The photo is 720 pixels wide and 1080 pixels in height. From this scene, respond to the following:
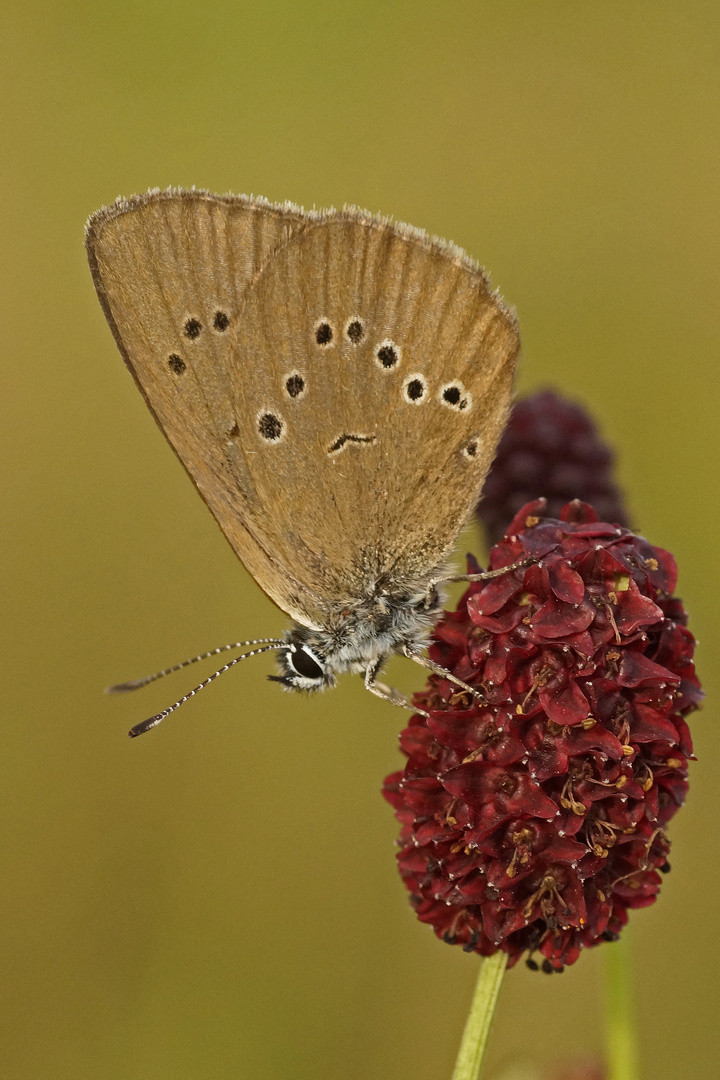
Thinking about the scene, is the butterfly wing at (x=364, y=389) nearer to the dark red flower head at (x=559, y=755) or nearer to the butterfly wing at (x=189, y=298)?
the butterfly wing at (x=189, y=298)

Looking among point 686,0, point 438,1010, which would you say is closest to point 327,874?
point 438,1010

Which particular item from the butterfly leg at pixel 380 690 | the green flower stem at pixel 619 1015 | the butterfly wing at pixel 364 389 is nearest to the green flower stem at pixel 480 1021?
the green flower stem at pixel 619 1015

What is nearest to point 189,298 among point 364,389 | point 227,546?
point 364,389

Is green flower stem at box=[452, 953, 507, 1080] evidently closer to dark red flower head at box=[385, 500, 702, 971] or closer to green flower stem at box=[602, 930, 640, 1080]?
dark red flower head at box=[385, 500, 702, 971]

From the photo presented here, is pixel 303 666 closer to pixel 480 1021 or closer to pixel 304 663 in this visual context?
pixel 304 663

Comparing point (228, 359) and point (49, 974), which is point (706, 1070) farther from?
point (228, 359)

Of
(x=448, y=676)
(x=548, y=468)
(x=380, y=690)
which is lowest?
(x=448, y=676)

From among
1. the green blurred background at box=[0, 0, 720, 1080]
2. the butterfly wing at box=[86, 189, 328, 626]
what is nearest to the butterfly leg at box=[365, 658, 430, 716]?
the butterfly wing at box=[86, 189, 328, 626]
